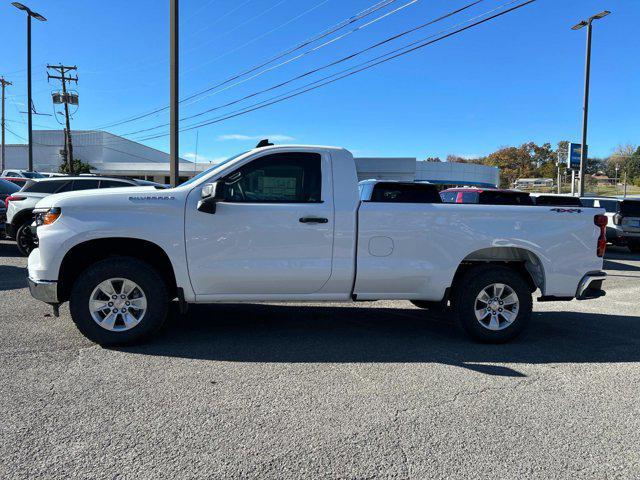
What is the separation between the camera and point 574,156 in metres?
21.8

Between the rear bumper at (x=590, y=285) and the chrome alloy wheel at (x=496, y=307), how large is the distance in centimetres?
74

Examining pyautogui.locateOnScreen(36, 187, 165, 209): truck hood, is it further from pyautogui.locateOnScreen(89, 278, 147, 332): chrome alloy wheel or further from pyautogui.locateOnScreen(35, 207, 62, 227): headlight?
pyautogui.locateOnScreen(89, 278, 147, 332): chrome alloy wheel

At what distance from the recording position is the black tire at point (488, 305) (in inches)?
208

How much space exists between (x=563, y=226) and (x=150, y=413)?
4509 millimetres

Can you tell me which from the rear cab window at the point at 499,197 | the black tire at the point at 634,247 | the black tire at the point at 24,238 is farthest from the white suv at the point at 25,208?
the black tire at the point at 634,247

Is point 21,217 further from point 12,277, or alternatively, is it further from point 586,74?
point 586,74

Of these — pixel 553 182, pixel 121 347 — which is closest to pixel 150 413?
pixel 121 347

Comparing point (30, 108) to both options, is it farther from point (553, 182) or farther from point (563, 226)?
point (553, 182)

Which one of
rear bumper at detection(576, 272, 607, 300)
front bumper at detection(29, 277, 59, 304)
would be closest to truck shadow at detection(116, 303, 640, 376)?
rear bumper at detection(576, 272, 607, 300)

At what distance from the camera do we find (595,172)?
124m

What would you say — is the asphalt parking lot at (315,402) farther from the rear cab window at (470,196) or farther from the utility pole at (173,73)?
the utility pole at (173,73)

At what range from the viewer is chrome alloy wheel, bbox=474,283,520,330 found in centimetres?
534

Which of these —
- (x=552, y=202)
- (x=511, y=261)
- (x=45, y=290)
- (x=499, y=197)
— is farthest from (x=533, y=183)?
(x=45, y=290)

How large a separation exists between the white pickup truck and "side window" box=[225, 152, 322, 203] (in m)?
0.01
